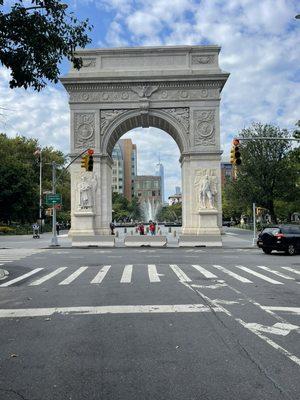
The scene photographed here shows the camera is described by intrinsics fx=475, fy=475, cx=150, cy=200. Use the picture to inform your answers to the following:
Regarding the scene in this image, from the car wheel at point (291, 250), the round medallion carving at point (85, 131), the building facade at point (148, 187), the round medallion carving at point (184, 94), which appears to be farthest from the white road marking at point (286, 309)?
the building facade at point (148, 187)

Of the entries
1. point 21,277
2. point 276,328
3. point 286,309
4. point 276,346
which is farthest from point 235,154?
point 276,346

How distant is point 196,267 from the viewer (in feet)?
57.6

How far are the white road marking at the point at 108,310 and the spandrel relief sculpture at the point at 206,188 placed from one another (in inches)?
1169

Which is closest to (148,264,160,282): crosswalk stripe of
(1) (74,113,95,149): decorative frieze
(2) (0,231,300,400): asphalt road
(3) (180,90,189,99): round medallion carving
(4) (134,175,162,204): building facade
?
(2) (0,231,300,400): asphalt road

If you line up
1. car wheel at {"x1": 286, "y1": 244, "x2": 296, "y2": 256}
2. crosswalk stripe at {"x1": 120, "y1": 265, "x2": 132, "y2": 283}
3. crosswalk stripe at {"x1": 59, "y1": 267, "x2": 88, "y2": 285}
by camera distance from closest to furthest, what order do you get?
crosswalk stripe at {"x1": 59, "y1": 267, "x2": 88, "y2": 285}, crosswalk stripe at {"x1": 120, "y1": 265, "x2": 132, "y2": 283}, car wheel at {"x1": 286, "y1": 244, "x2": 296, "y2": 256}

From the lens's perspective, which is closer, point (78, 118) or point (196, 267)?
point (196, 267)

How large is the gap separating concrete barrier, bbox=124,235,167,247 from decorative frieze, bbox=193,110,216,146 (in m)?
11.4

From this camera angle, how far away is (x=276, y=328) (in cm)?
752

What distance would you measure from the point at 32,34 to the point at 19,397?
23.3 feet

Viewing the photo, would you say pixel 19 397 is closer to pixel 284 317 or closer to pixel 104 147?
pixel 284 317

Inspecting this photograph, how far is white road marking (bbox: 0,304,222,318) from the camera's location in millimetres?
8875

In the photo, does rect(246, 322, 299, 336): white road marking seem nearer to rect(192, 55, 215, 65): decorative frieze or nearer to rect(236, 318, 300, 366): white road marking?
rect(236, 318, 300, 366): white road marking

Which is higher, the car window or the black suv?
the car window

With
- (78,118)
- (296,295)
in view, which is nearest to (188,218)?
(78,118)
